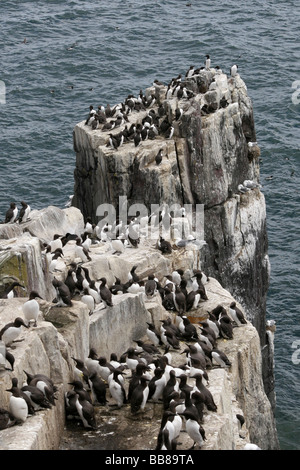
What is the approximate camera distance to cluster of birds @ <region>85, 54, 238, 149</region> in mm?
→ 41656

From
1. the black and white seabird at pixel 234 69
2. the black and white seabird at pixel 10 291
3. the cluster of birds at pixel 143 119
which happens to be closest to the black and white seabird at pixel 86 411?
the black and white seabird at pixel 10 291

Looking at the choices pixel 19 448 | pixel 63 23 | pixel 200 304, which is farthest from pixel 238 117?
pixel 63 23

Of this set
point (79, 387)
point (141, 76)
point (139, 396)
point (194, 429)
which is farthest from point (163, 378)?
point (141, 76)

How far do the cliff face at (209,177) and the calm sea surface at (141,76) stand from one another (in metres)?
3.88

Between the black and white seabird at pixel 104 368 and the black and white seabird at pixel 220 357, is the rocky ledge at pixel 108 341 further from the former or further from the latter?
the black and white seabird at pixel 104 368

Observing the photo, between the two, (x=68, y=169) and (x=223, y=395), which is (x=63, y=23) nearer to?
(x=68, y=169)

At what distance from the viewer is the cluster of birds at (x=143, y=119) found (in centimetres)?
4166

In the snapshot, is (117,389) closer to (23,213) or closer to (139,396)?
(139,396)

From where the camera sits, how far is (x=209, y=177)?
140 feet

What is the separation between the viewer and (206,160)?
1668 inches

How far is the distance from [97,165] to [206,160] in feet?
15.6

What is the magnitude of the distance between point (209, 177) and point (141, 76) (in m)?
27.4

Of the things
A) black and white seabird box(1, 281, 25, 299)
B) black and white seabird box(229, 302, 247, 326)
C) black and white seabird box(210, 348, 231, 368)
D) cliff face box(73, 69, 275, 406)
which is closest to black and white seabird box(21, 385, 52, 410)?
black and white seabird box(1, 281, 25, 299)

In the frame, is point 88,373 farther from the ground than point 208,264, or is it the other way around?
point 88,373
